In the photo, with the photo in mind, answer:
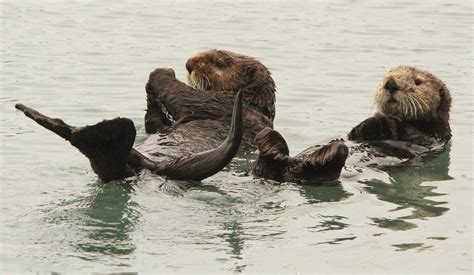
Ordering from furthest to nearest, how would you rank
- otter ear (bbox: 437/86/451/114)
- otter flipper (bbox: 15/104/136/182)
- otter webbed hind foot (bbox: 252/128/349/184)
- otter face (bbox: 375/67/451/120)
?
1. otter ear (bbox: 437/86/451/114)
2. otter face (bbox: 375/67/451/120)
3. otter webbed hind foot (bbox: 252/128/349/184)
4. otter flipper (bbox: 15/104/136/182)

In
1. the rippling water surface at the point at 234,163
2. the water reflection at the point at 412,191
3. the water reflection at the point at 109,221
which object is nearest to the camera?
the water reflection at the point at 109,221

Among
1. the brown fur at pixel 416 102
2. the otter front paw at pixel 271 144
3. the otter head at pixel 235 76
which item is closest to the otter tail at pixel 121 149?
the otter front paw at pixel 271 144

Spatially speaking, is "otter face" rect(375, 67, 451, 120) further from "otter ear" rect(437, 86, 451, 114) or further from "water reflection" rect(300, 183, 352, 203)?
"water reflection" rect(300, 183, 352, 203)

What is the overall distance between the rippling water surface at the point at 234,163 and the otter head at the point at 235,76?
584 mm

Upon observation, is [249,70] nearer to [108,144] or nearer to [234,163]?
[234,163]

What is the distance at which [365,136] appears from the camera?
323 inches

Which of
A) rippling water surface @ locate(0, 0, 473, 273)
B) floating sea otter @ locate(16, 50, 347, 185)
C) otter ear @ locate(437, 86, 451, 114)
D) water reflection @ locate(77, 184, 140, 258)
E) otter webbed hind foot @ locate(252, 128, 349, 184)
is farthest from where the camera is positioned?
otter ear @ locate(437, 86, 451, 114)

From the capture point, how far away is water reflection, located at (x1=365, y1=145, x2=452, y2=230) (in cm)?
668

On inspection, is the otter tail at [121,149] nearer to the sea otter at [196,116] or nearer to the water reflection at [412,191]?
the sea otter at [196,116]

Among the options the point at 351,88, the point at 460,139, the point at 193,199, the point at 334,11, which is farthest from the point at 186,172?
the point at 334,11

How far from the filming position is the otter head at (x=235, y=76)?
28.3 ft

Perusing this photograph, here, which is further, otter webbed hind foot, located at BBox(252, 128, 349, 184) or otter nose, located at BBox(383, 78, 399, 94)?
otter nose, located at BBox(383, 78, 399, 94)

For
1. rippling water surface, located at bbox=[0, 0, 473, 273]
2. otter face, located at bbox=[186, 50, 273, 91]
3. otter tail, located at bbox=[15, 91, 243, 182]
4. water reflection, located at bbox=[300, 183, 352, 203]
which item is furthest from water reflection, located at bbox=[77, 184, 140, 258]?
otter face, located at bbox=[186, 50, 273, 91]

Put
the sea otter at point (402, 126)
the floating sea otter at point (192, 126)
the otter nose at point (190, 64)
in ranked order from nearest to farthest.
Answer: the floating sea otter at point (192, 126) < the sea otter at point (402, 126) < the otter nose at point (190, 64)
